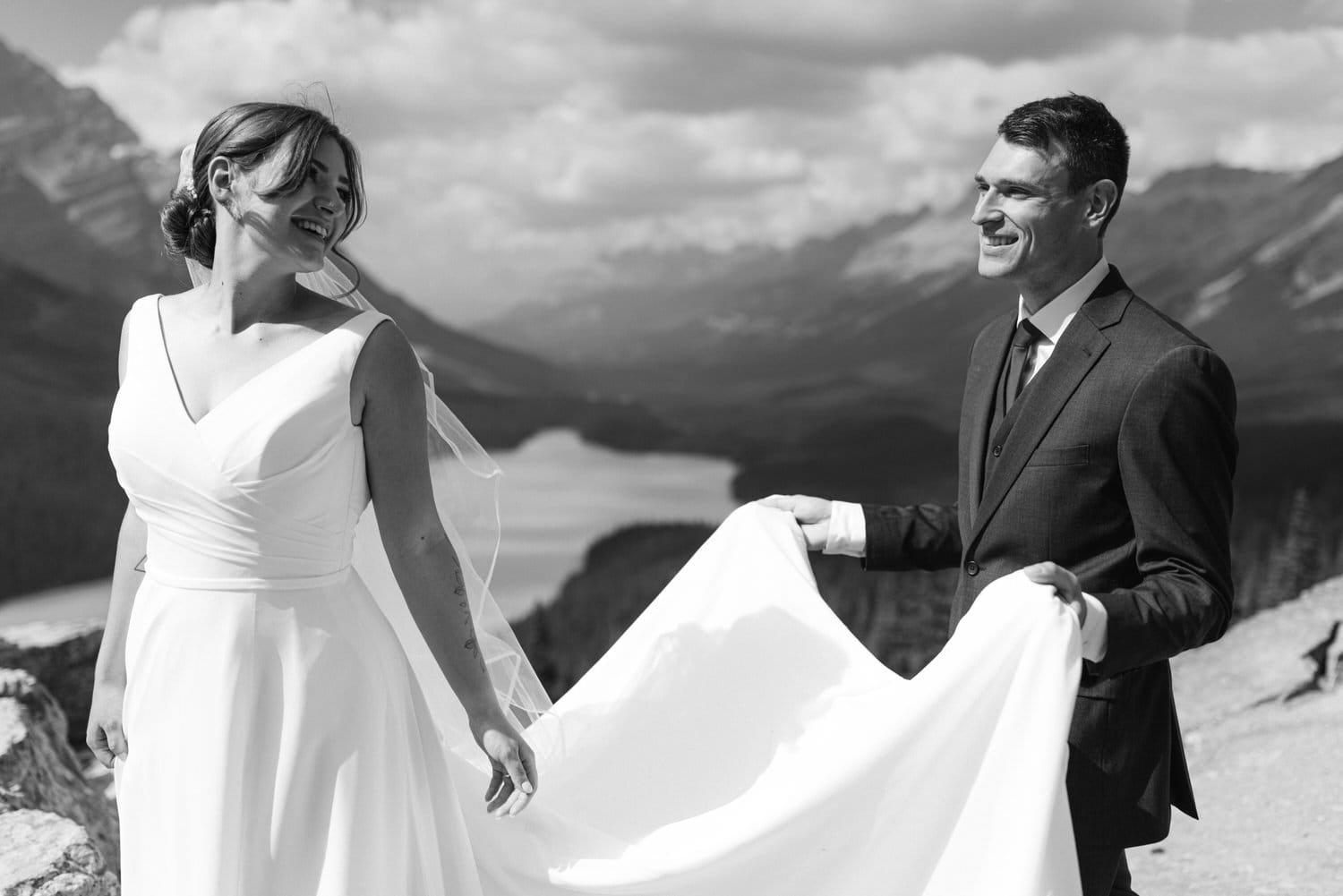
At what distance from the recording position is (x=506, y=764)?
273 centimetres

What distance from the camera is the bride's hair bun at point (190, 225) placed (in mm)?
2727

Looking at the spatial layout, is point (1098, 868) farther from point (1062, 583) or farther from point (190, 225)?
point (190, 225)

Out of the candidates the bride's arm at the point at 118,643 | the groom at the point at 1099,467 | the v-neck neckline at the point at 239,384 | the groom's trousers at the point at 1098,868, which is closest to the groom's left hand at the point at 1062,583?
the groom at the point at 1099,467

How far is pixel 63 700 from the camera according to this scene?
8766 mm

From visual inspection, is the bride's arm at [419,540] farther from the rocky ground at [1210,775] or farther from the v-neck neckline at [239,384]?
the rocky ground at [1210,775]

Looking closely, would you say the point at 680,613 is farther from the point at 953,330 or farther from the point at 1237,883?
the point at 953,330

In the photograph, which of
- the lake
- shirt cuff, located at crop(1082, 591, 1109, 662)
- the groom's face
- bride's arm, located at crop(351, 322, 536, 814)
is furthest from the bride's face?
the lake

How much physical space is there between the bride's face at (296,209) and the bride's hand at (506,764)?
46.1 inches

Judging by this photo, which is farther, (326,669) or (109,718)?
(109,718)

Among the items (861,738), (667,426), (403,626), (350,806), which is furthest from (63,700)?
(667,426)

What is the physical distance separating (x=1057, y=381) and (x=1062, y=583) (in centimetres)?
54

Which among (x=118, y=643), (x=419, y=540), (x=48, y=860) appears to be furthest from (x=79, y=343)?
(x=419, y=540)

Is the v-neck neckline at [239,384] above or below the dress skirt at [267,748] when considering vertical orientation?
above

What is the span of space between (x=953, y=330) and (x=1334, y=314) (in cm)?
8401
